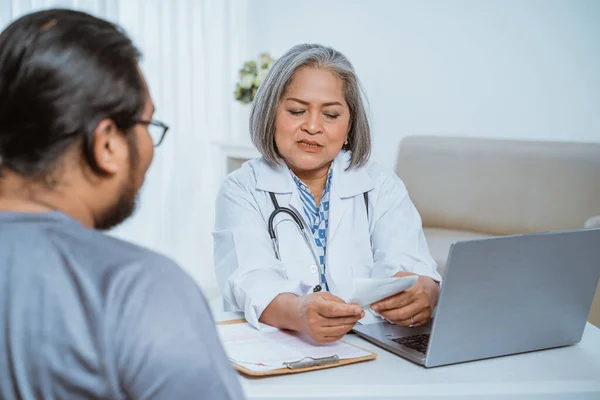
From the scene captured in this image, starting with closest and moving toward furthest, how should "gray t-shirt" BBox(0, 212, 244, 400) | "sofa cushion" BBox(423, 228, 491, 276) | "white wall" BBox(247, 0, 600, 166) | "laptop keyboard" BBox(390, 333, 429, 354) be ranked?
"gray t-shirt" BBox(0, 212, 244, 400)
"laptop keyboard" BBox(390, 333, 429, 354)
"sofa cushion" BBox(423, 228, 491, 276)
"white wall" BBox(247, 0, 600, 166)

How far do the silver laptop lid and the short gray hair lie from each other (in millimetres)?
743

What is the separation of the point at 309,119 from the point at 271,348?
0.69 m

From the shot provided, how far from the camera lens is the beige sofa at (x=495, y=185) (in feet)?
11.4

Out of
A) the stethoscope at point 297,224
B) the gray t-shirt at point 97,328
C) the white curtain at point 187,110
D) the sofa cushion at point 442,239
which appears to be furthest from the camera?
the white curtain at point 187,110

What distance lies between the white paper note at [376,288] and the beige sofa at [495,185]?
1958mm

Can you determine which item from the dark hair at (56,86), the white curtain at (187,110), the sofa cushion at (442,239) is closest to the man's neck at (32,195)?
the dark hair at (56,86)

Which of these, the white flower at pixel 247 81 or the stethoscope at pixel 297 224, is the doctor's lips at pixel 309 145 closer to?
the stethoscope at pixel 297 224

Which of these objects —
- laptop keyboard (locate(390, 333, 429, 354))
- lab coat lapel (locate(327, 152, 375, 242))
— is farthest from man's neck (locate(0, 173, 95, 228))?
lab coat lapel (locate(327, 152, 375, 242))

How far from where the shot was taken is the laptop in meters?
1.27

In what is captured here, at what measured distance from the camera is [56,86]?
30.3 inches

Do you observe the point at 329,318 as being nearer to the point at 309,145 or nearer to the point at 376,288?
the point at 376,288

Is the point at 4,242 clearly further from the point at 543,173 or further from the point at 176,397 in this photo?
the point at 543,173

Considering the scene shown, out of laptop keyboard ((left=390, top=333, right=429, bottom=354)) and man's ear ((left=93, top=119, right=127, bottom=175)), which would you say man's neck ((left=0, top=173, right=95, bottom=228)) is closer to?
man's ear ((left=93, top=119, right=127, bottom=175))

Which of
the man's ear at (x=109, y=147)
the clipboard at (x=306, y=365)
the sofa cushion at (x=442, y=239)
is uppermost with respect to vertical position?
the man's ear at (x=109, y=147)
